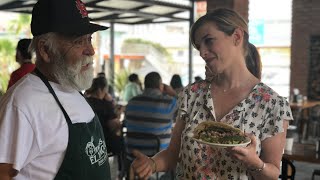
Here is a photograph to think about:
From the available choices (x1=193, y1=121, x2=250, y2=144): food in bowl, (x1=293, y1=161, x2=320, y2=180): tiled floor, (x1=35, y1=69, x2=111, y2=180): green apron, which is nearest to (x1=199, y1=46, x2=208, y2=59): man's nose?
(x1=193, y1=121, x2=250, y2=144): food in bowl

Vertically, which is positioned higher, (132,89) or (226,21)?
(226,21)

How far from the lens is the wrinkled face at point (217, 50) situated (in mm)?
1491

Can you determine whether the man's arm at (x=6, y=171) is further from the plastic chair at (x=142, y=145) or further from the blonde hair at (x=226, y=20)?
the plastic chair at (x=142, y=145)

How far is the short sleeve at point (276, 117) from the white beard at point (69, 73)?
2.23 feet

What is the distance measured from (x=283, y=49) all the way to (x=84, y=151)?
1222cm

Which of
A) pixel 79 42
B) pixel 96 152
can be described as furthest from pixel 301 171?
pixel 79 42

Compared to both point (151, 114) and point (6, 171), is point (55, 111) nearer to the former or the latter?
point (6, 171)

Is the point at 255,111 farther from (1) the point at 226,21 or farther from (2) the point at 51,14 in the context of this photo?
(2) the point at 51,14

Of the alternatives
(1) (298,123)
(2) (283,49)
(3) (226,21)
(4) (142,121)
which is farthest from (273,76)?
(3) (226,21)

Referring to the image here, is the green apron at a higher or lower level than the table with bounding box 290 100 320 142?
higher

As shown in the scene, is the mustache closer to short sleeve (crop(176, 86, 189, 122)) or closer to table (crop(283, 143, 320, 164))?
short sleeve (crop(176, 86, 189, 122))

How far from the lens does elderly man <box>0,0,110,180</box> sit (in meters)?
1.20

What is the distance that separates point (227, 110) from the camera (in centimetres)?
153

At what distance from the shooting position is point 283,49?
12703mm
